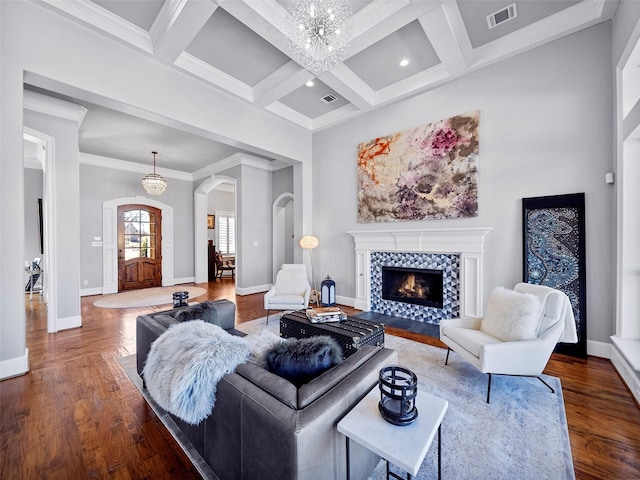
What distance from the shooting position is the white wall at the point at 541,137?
283 cm

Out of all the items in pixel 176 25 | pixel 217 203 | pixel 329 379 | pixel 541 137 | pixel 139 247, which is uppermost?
pixel 176 25

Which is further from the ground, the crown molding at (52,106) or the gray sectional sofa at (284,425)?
the crown molding at (52,106)

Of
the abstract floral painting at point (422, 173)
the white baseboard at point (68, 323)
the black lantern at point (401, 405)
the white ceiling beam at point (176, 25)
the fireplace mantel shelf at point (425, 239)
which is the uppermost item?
the white ceiling beam at point (176, 25)

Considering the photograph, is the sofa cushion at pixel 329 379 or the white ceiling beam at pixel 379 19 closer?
the sofa cushion at pixel 329 379

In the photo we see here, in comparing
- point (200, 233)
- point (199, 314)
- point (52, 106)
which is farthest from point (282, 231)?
point (199, 314)

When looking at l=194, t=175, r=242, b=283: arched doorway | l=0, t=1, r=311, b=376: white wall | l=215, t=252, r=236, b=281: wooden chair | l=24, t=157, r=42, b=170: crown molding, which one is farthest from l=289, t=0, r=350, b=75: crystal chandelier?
l=24, t=157, r=42, b=170: crown molding

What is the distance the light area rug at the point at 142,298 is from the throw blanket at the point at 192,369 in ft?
14.3

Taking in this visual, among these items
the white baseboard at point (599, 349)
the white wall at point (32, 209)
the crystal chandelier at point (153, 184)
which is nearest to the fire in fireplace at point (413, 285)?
the white baseboard at point (599, 349)

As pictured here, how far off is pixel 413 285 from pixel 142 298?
5480mm

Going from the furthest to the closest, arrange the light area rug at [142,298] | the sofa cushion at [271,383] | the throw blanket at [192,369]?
1. the light area rug at [142,298]
2. the throw blanket at [192,369]
3. the sofa cushion at [271,383]

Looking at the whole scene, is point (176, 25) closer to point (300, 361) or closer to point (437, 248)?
point (300, 361)

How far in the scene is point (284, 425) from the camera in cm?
100

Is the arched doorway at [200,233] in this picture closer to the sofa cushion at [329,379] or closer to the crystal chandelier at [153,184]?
Answer: the crystal chandelier at [153,184]

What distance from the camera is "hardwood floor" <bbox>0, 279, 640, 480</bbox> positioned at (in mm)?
1543
